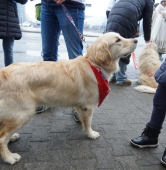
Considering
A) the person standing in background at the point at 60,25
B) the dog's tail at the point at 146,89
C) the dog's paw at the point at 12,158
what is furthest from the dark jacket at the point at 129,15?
the dog's paw at the point at 12,158

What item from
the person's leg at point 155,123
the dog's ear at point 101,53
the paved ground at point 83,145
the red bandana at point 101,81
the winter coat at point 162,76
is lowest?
the paved ground at point 83,145

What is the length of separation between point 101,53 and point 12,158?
1.53m

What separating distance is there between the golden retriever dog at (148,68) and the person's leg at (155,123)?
2.49 meters

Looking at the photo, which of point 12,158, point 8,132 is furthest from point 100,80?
point 12,158

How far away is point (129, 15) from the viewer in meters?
4.50

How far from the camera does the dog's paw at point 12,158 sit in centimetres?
217

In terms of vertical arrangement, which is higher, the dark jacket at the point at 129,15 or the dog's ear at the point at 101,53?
the dark jacket at the point at 129,15

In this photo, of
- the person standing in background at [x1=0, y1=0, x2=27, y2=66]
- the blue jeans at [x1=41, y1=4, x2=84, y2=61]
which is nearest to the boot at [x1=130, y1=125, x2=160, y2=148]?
the blue jeans at [x1=41, y1=4, x2=84, y2=61]

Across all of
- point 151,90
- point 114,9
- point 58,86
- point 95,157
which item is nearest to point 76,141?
point 95,157

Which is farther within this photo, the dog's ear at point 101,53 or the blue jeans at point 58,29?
the blue jeans at point 58,29

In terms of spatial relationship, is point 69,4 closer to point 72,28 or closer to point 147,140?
point 72,28

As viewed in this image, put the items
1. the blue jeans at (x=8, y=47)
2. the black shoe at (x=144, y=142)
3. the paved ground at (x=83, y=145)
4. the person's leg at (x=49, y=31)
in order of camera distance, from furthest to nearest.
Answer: the blue jeans at (x=8, y=47)
the person's leg at (x=49, y=31)
the black shoe at (x=144, y=142)
the paved ground at (x=83, y=145)

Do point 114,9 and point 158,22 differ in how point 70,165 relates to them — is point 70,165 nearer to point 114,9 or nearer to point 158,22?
point 114,9

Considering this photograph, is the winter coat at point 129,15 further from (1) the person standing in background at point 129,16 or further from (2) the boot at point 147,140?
(2) the boot at point 147,140
